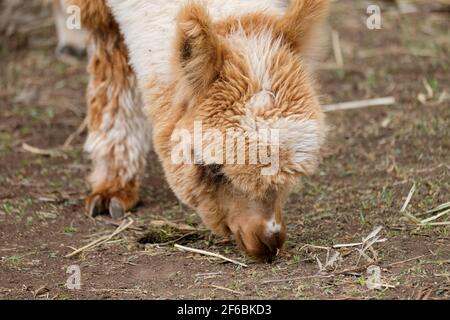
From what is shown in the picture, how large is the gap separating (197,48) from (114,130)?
219 cm

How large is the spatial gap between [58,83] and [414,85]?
3.89 meters

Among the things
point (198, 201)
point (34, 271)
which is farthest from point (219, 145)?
point (34, 271)

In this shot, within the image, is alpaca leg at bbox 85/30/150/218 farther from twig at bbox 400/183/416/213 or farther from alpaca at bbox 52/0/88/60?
alpaca at bbox 52/0/88/60

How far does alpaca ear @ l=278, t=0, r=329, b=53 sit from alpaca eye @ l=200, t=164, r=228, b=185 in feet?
2.80

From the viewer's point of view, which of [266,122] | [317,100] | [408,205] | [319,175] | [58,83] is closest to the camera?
Result: [266,122]

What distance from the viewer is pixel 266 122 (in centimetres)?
497

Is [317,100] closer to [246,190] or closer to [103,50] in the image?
[246,190]

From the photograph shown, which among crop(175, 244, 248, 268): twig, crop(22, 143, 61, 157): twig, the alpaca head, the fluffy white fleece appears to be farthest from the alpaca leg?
the alpaca head

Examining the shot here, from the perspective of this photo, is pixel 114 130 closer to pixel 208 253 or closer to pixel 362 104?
pixel 208 253

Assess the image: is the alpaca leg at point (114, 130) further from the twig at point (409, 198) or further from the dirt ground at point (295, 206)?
the twig at point (409, 198)

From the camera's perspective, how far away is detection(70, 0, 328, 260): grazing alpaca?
5.04m

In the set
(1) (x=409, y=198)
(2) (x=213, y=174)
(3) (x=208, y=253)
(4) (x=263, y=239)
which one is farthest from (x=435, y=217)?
(2) (x=213, y=174)

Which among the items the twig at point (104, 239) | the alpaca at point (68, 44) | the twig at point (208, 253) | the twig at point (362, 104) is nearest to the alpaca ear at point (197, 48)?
the twig at point (208, 253)
